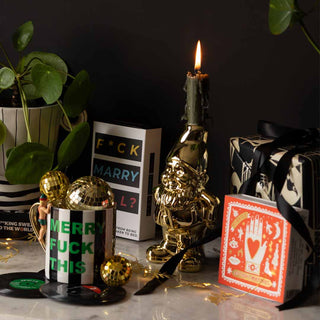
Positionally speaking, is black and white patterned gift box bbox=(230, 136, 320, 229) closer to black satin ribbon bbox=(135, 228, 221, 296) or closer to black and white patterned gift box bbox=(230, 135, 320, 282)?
black and white patterned gift box bbox=(230, 135, 320, 282)

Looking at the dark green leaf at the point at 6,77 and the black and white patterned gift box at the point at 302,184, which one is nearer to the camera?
the black and white patterned gift box at the point at 302,184

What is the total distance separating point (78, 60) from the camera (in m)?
1.39

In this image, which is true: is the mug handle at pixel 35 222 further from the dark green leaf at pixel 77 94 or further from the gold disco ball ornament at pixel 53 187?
the dark green leaf at pixel 77 94

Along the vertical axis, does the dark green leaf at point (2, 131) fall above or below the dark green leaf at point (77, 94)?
below

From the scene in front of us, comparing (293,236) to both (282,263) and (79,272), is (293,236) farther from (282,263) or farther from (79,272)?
(79,272)

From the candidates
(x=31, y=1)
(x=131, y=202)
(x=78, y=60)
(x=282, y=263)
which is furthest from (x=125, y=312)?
(x=31, y=1)

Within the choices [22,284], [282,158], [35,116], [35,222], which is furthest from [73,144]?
[282,158]

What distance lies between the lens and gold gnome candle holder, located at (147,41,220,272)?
41.9 inches

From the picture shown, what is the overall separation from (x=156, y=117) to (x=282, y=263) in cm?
51

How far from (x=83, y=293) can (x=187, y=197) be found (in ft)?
0.82

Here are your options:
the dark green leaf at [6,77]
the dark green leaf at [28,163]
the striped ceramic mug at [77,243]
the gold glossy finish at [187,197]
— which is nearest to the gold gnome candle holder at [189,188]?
the gold glossy finish at [187,197]

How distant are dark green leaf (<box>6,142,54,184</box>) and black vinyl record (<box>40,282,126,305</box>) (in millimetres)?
258

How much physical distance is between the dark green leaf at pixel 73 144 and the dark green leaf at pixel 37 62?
118 mm

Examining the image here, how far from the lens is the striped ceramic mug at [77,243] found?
3.20 ft
